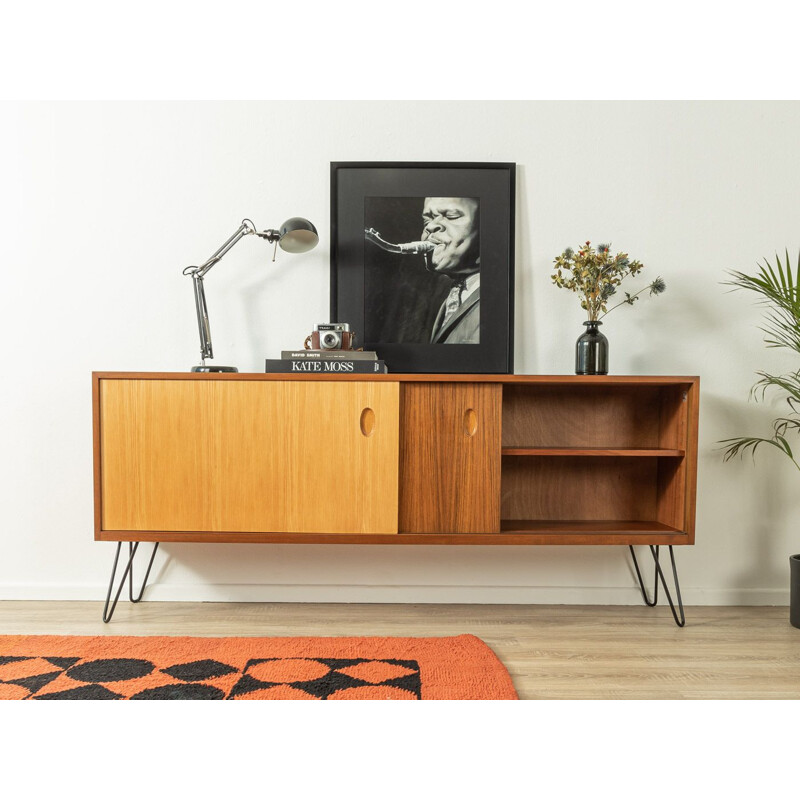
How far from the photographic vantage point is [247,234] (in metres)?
2.53

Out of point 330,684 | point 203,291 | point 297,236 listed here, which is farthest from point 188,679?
point 297,236

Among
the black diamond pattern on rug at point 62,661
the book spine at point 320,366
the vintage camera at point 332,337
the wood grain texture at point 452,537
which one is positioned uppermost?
the vintage camera at point 332,337

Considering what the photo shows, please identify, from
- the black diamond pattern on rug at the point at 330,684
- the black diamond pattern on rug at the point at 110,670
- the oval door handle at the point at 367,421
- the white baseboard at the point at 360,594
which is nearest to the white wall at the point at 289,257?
the white baseboard at the point at 360,594

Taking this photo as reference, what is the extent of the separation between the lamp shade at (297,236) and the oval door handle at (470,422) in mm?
832

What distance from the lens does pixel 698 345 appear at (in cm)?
266

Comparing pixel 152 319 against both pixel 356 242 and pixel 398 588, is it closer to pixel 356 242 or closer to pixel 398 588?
pixel 356 242

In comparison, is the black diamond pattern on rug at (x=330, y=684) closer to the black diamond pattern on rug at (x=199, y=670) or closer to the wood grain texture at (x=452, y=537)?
the black diamond pattern on rug at (x=199, y=670)

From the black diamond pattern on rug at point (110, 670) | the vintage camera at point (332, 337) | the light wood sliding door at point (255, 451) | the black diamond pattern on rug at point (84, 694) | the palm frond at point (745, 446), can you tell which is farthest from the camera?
the palm frond at point (745, 446)

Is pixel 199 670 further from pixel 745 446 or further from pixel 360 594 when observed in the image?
pixel 745 446

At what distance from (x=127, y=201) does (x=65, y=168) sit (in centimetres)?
27

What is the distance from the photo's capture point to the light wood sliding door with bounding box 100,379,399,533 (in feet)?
7.45

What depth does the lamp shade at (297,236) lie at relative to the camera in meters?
2.43

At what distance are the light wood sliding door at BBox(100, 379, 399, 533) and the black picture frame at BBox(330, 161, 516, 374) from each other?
1.37 feet

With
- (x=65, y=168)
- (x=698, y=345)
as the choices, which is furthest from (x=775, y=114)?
(x=65, y=168)
